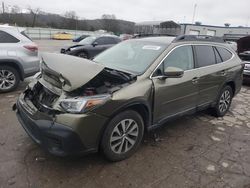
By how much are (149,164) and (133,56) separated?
1.69 m

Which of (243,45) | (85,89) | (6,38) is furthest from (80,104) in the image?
(243,45)

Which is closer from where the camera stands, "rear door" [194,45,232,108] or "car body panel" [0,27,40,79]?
"rear door" [194,45,232,108]

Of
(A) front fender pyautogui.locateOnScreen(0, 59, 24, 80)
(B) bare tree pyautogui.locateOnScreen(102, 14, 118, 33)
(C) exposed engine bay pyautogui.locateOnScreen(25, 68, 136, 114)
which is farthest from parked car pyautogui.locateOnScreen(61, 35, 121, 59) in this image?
(B) bare tree pyautogui.locateOnScreen(102, 14, 118, 33)

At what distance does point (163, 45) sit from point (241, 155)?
2.03m

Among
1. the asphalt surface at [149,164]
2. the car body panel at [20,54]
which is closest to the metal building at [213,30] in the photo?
the car body panel at [20,54]

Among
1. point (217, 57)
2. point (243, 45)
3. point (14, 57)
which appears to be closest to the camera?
point (217, 57)

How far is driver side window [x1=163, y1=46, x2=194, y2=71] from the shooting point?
11.9 feet

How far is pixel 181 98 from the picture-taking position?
3.79 m

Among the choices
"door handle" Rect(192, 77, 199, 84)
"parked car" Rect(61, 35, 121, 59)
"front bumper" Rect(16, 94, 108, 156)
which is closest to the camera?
"front bumper" Rect(16, 94, 108, 156)

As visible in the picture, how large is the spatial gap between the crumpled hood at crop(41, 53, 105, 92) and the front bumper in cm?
38

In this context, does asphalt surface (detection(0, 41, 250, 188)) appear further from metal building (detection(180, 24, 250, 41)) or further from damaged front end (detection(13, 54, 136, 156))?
metal building (detection(180, 24, 250, 41))

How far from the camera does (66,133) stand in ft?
8.43

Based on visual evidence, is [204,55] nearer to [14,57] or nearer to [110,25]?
[14,57]

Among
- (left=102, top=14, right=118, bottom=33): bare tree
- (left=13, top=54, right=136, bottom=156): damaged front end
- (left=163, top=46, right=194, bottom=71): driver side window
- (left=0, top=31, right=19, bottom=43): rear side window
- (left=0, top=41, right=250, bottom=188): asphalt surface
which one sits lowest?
(left=0, top=41, right=250, bottom=188): asphalt surface
